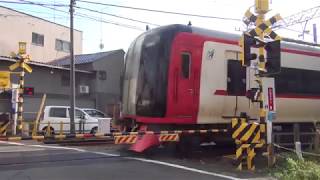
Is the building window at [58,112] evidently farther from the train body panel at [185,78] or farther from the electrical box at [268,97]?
the electrical box at [268,97]

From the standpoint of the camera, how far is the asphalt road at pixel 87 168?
11.4 m

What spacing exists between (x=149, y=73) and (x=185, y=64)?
1.11m

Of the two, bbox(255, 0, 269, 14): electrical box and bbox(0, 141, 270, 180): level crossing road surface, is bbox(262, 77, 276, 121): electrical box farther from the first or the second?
bbox(0, 141, 270, 180): level crossing road surface

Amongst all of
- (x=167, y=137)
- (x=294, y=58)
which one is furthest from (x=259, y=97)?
(x=294, y=58)

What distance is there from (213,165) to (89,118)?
15452mm

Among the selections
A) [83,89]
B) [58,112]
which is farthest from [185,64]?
[83,89]

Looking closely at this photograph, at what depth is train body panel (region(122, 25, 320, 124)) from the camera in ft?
48.7

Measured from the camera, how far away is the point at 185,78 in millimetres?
15000

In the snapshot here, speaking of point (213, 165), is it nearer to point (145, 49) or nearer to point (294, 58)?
point (145, 49)

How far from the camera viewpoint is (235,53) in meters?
16.2

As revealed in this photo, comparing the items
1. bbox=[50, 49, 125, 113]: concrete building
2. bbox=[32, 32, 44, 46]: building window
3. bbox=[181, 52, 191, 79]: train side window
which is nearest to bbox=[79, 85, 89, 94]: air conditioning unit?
bbox=[50, 49, 125, 113]: concrete building

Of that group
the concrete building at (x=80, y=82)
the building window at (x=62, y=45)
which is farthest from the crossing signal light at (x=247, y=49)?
the building window at (x=62, y=45)

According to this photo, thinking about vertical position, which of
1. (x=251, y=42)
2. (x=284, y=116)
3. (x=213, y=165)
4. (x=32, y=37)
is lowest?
(x=213, y=165)

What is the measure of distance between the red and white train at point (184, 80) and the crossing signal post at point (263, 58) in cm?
196
